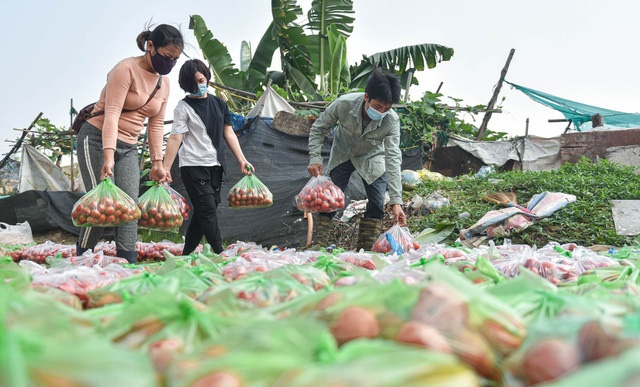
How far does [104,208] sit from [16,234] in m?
5.52

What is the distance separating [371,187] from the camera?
5039 millimetres

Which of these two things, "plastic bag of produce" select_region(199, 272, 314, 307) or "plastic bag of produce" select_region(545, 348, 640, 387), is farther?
"plastic bag of produce" select_region(199, 272, 314, 307)

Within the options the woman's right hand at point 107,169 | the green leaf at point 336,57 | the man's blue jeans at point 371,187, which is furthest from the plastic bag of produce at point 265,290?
the green leaf at point 336,57

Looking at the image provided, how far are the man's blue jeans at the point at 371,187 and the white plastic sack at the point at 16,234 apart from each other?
510 cm

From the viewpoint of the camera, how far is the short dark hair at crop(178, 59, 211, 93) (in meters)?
4.29

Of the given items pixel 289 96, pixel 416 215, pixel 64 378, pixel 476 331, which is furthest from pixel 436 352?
pixel 289 96

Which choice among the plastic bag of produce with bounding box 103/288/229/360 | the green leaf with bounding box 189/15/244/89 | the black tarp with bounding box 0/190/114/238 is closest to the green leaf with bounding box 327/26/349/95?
the green leaf with bounding box 189/15/244/89

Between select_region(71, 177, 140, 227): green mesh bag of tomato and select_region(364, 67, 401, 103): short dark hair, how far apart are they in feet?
6.57

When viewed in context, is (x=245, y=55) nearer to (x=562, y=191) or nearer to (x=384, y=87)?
(x=562, y=191)

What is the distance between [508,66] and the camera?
1218 cm

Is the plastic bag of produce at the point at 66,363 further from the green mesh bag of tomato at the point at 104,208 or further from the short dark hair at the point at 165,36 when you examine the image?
the short dark hair at the point at 165,36

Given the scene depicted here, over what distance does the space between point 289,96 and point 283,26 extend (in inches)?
57.8

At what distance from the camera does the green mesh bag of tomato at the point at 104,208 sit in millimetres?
3549

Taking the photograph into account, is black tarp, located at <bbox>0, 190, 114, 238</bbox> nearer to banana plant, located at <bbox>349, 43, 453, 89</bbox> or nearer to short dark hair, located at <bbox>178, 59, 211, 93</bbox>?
short dark hair, located at <bbox>178, 59, 211, 93</bbox>
